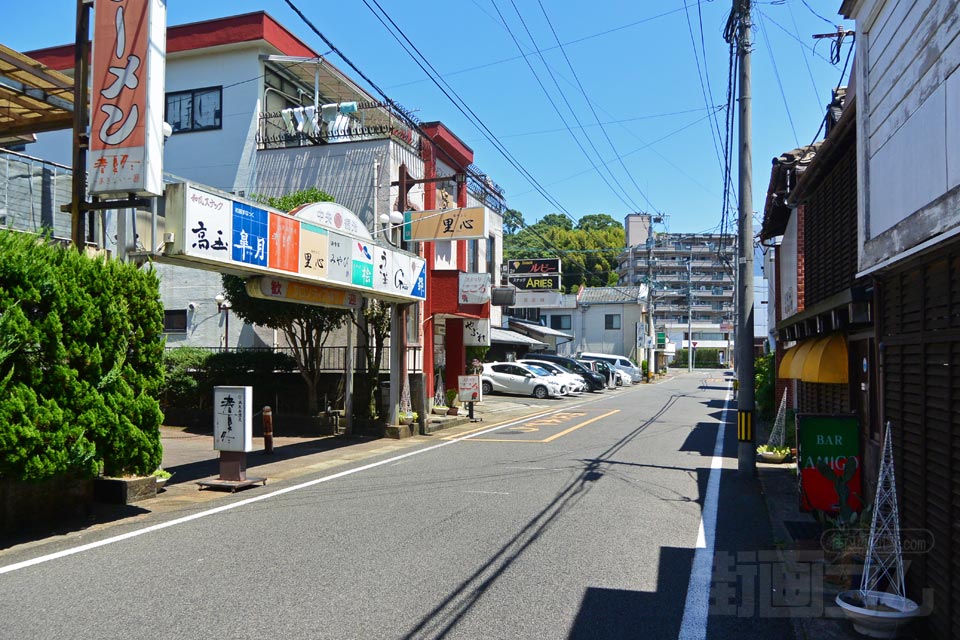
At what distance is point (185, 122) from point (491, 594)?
22773mm

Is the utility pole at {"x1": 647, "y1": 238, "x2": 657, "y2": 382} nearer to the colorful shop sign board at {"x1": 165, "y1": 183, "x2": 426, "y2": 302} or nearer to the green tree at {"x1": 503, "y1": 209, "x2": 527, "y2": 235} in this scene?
the green tree at {"x1": 503, "y1": 209, "x2": 527, "y2": 235}

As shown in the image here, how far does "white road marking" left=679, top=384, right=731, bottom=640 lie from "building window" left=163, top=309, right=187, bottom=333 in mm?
17773

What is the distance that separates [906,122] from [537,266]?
1216 inches

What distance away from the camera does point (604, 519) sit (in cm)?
870

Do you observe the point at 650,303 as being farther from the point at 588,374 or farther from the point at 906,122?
the point at 906,122

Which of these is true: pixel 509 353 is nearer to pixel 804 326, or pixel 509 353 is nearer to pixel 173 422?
pixel 173 422

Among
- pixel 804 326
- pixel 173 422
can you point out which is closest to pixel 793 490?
pixel 804 326

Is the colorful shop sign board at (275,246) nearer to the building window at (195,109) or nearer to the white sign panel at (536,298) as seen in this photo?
the building window at (195,109)

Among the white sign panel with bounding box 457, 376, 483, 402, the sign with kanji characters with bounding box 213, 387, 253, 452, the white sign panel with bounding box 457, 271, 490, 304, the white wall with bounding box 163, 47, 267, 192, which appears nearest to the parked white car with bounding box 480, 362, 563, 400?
the white sign panel with bounding box 457, 271, 490, 304

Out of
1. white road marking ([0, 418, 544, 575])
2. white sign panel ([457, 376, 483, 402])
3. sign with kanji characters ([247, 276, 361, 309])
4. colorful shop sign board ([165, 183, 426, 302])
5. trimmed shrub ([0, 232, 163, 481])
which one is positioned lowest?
white road marking ([0, 418, 544, 575])

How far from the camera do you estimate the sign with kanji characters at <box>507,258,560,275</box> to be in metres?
36.2

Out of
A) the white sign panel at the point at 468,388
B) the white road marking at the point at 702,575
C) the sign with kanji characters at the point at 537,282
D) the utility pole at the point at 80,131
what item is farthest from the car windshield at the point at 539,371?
the utility pole at the point at 80,131

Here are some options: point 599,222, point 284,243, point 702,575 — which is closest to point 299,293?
point 284,243

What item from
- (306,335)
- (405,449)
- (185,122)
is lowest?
(405,449)
